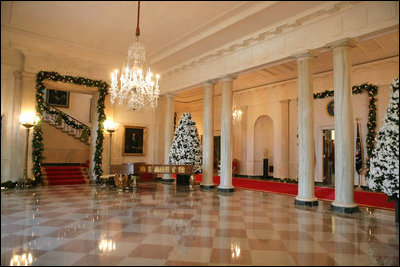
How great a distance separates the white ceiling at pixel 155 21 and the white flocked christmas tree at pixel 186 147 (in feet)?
8.70

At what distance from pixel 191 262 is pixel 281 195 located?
6266 millimetres

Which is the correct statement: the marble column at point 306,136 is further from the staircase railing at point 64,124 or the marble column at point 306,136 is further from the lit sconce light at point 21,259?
the staircase railing at point 64,124

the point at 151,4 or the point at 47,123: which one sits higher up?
the point at 151,4

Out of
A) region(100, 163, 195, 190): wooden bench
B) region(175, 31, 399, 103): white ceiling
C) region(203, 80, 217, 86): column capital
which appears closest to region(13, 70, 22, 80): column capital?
region(100, 163, 195, 190): wooden bench

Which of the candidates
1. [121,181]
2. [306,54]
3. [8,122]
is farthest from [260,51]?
[8,122]

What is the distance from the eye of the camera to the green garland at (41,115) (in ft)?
33.4

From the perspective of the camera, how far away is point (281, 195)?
8977 mm

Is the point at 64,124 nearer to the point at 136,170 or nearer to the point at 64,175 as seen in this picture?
the point at 64,175

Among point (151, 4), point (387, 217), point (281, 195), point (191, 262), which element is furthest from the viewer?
point (281, 195)

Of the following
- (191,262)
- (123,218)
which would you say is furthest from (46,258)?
(123,218)

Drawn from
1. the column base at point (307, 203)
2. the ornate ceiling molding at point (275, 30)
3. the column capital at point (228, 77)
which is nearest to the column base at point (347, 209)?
the column base at point (307, 203)

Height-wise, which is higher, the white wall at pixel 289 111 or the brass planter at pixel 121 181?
the white wall at pixel 289 111

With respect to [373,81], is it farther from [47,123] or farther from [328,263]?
[47,123]

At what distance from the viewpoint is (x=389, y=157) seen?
558 cm
